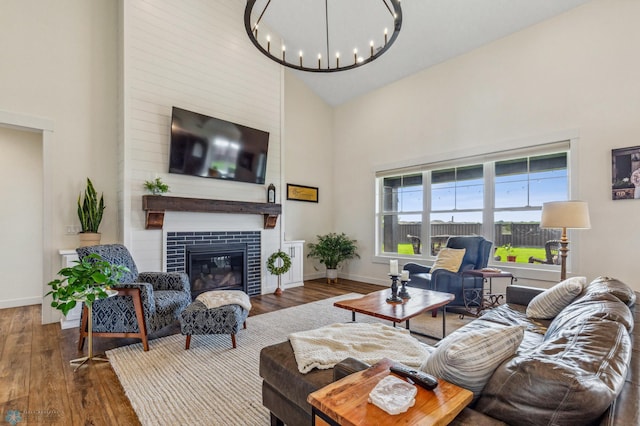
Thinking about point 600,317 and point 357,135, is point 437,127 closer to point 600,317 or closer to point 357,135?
point 357,135

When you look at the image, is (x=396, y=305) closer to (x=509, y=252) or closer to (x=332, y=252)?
(x=509, y=252)

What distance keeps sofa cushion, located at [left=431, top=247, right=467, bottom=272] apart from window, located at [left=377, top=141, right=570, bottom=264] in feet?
2.72

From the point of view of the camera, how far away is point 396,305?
290 cm

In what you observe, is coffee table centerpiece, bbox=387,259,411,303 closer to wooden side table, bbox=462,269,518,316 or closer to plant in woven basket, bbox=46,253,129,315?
wooden side table, bbox=462,269,518,316

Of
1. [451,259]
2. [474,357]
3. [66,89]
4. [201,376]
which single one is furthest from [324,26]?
[474,357]

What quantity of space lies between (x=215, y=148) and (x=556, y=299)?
4404mm

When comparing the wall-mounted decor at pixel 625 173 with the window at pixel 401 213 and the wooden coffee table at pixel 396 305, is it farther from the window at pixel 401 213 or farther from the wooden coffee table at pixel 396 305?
the window at pixel 401 213

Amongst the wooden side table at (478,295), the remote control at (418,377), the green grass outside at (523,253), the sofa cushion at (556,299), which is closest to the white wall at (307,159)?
the wooden side table at (478,295)

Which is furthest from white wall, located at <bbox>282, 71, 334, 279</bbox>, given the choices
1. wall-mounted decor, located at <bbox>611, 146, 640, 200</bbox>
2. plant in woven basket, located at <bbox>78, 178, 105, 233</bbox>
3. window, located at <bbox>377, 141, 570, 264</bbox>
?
wall-mounted decor, located at <bbox>611, 146, 640, 200</bbox>

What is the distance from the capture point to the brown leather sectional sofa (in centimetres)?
84

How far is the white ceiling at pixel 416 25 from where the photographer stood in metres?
4.11

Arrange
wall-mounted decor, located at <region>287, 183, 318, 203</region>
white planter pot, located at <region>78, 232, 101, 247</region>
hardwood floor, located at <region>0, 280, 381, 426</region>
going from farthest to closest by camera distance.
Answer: wall-mounted decor, located at <region>287, 183, 318, 203</region>, white planter pot, located at <region>78, 232, 101, 247</region>, hardwood floor, located at <region>0, 280, 381, 426</region>

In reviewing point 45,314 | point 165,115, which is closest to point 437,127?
point 165,115

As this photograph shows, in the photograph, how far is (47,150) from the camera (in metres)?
3.73
